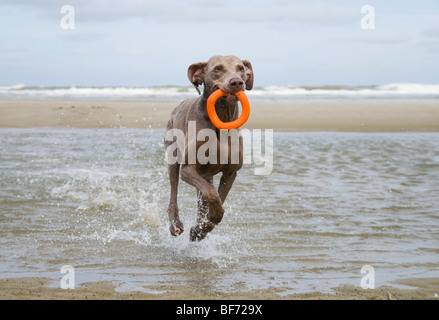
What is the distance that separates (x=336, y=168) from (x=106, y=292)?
7356 mm

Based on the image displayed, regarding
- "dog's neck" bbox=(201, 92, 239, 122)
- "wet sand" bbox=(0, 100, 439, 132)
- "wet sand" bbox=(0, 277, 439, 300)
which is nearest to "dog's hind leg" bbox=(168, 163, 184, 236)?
"dog's neck" bbox=(201, 92, 239, 122)

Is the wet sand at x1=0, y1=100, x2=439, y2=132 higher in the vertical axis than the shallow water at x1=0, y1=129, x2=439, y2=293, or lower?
higher

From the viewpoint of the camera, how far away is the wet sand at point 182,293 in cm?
439

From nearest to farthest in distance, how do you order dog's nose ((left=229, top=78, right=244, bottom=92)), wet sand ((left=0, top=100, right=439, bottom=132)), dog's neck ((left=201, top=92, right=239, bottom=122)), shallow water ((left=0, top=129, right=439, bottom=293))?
dog's nose ((left=229, top=78, right=244, bottom=92))
shallow water ((left=0, top=129, right=439, bottom=293))
dog's neck ((left=201, top=92, right=239, bottom=122))
wet sand ((left=0, top=100, right=439, bottom=132))

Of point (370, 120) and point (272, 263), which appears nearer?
point (272, 263)

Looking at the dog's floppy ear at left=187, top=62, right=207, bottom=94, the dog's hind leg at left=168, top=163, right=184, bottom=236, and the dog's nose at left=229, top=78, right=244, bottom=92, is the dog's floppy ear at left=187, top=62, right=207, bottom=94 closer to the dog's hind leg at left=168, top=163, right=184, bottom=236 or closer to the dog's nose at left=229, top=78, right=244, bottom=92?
the dog's nose at left=229, top=78, right=244, bottom=92

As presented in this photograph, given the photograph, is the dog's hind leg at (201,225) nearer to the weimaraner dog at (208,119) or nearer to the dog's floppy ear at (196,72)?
the weimaraner dog at (208,119)

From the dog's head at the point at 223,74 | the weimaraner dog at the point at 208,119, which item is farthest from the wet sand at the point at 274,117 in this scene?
the dog's head at the point at 223,74

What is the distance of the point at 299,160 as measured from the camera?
11977mm

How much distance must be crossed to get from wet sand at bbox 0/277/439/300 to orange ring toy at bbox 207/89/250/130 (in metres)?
1.57

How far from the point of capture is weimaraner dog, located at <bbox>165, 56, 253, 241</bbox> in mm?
5309

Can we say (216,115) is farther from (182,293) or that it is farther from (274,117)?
(274,117)
